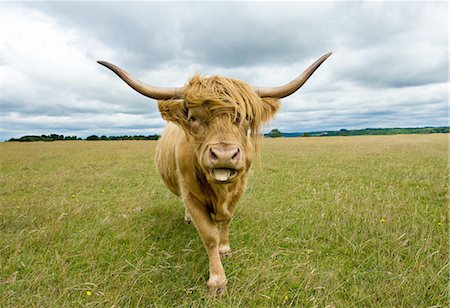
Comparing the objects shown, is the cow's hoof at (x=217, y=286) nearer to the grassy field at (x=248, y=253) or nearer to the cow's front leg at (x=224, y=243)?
the grassy field at (x=248, y=253)

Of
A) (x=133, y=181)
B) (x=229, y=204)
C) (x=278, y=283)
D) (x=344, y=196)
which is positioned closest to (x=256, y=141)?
(x=229, y=204)

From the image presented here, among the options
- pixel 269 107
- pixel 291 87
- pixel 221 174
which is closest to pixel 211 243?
pixel 221 174

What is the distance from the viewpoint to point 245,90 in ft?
11.4

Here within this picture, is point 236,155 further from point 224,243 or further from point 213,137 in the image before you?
point 224,243

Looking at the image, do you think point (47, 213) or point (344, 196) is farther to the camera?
point (344, 196)

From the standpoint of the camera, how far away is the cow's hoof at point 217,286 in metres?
3.24

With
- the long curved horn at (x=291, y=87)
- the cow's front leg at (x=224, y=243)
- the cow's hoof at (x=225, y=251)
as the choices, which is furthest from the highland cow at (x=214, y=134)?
the cow's hoof at (x=225, y=251)

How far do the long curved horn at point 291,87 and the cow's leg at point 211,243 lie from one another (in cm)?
168

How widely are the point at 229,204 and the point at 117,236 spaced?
6.34 ft

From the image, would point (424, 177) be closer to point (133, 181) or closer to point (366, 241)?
point (366, 241)

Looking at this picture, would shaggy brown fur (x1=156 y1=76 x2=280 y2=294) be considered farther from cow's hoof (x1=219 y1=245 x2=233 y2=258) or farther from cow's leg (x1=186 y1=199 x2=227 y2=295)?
cow's hoof (x1=219 y1=245 x2=233 y2=258)

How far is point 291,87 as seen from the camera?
12.3ft

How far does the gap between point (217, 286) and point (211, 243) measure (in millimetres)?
480

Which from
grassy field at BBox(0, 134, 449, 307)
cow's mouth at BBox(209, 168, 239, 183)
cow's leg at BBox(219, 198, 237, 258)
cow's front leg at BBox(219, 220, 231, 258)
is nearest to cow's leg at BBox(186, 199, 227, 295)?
grassy field at BBox(0, 134, 449, 307)
